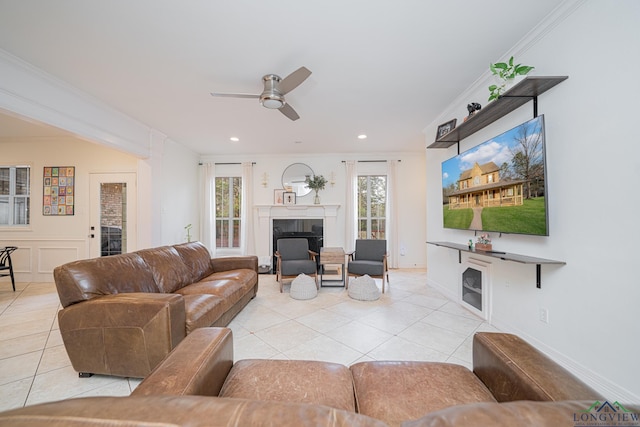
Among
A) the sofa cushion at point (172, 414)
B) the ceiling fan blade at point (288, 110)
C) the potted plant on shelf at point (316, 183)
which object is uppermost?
the ceiling fan blade at point (288, 110)

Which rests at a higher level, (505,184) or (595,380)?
(505,184)

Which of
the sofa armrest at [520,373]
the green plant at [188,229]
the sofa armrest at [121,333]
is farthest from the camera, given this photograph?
the green plant at [188,229]

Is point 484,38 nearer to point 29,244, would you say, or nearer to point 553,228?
point 553,228

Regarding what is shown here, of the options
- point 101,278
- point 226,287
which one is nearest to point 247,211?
point 226,287

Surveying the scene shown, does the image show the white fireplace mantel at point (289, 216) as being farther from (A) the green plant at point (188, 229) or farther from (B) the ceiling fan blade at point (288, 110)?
(B) the ceiling fan blade at point (288, 110)

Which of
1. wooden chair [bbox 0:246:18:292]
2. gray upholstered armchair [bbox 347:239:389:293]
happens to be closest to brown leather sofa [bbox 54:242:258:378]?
gray upholstered armchair [bbox 347:239:389:293]

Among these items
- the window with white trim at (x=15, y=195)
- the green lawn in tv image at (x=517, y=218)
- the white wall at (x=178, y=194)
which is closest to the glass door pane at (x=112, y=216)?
the white wall at (x=178, y=194)

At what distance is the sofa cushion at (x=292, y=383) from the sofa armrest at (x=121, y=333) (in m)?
0.84

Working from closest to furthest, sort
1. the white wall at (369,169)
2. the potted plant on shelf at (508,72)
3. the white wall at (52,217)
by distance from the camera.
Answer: the potted plant on shelf at (508,72), the white wall at (52,217), the white wall at (369,169)

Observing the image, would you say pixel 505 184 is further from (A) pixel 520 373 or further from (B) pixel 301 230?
(B) pixel 301 230

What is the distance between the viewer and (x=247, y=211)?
5668 mm

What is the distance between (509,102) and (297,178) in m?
4.19

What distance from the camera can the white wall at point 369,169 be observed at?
5590 millimetres

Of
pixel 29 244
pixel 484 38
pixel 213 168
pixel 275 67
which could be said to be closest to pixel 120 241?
pixel 29 244
